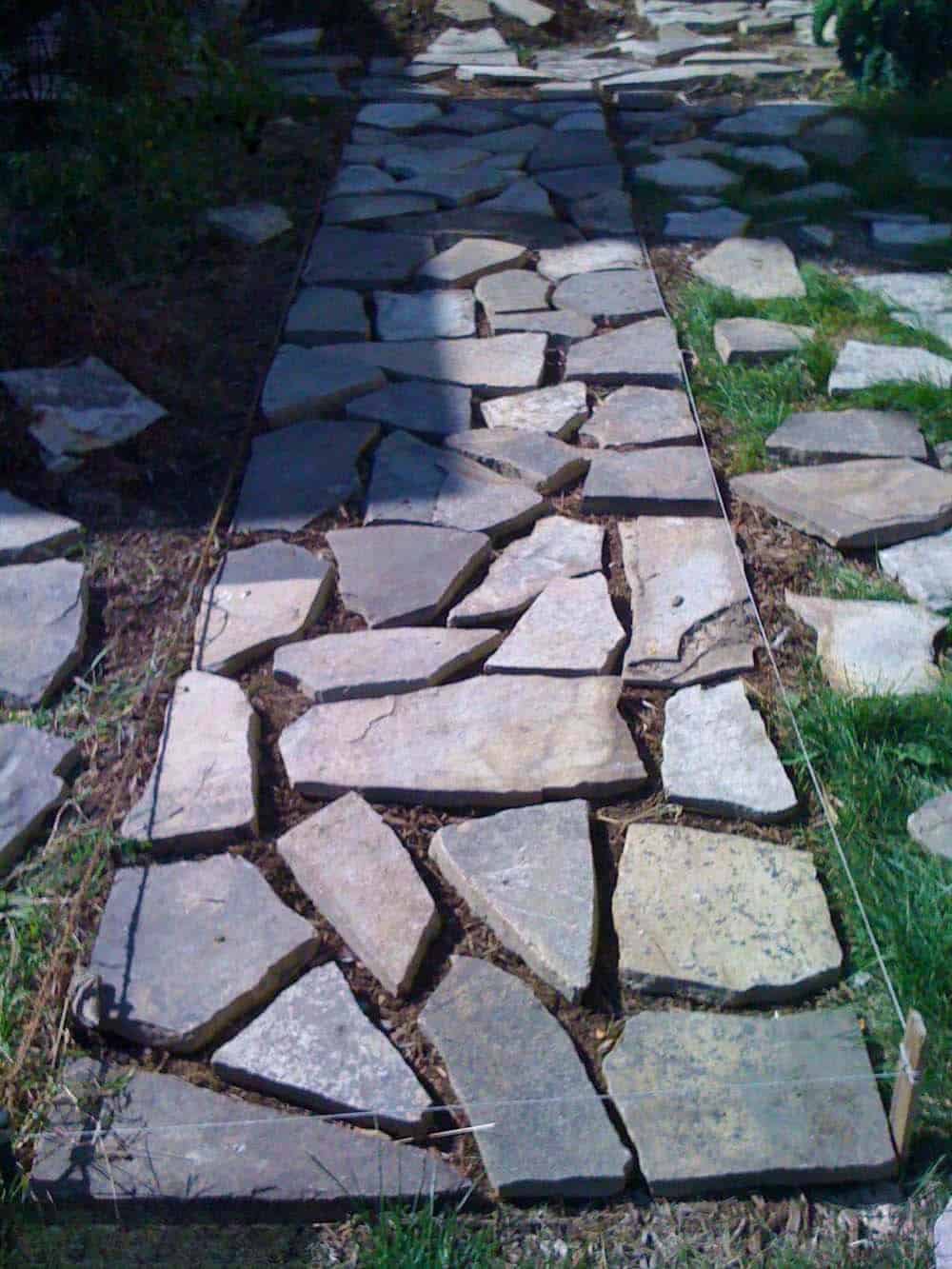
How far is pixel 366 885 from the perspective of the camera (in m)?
2.40

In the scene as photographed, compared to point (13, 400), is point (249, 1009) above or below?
below

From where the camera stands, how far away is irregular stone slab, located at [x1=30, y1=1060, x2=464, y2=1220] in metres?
1.91

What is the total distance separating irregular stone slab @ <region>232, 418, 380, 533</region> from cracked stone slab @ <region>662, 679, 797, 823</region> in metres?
1.16

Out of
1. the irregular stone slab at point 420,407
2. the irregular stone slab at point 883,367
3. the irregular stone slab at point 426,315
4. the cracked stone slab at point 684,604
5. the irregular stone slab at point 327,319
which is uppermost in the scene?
the irregular stone slab at point 327,319

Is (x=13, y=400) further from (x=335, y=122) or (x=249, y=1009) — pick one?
(x=335, y=122)

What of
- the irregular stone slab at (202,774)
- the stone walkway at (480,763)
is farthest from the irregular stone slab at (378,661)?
the irregular stone slab at (202,774)

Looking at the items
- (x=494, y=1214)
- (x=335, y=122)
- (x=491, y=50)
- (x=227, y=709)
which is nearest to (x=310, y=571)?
(x=227, y=709)

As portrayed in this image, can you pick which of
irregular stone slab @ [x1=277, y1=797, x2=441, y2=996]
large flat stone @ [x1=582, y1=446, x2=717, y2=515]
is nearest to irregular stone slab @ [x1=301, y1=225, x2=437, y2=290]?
large flat stone @ [x1=582, y1=446, x2=717, y2=515]

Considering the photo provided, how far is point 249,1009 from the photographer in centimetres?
221

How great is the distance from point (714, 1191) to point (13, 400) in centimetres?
283

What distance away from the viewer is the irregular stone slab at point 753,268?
4754mm

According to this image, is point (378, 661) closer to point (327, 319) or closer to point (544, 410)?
point (544, 410)

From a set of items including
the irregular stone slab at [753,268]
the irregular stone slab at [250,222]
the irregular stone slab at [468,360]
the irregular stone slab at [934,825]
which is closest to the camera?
the irregular stone slab at [934,825]

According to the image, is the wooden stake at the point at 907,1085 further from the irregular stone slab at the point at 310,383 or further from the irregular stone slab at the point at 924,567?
the irregular stone slab at the point at 310,383
